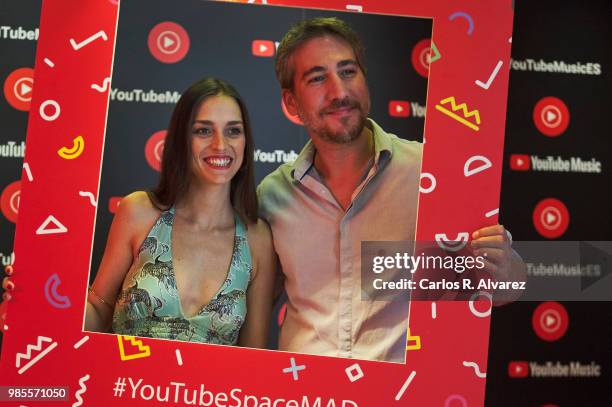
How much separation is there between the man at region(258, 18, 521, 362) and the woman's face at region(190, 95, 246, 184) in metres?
0.17

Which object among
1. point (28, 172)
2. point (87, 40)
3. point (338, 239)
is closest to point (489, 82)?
point (338, 239)

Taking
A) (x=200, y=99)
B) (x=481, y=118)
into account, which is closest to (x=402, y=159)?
(x=481, y=118)

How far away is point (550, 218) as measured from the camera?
14.6 ft

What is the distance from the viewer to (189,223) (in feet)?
9.40

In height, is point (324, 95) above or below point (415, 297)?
above

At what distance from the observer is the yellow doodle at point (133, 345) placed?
2834 millimetres

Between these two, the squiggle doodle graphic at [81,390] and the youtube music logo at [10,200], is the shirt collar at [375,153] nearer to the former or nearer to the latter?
the squiggle doodle graphic at [81,390]

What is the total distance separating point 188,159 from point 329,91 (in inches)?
24.9

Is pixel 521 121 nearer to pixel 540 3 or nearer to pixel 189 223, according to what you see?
pixel 540 3

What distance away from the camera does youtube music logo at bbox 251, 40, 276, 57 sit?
2850 mm

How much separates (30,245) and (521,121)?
305 cm

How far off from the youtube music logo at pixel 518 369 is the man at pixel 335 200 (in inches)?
70.4

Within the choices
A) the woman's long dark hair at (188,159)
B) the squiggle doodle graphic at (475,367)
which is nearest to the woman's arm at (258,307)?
the woman's long dark hair at (188,159)

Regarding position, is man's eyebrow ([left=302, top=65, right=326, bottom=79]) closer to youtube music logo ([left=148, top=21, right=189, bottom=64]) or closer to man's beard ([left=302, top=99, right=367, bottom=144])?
man's beard ([left=302, top=99, right=367, bottom=144])
